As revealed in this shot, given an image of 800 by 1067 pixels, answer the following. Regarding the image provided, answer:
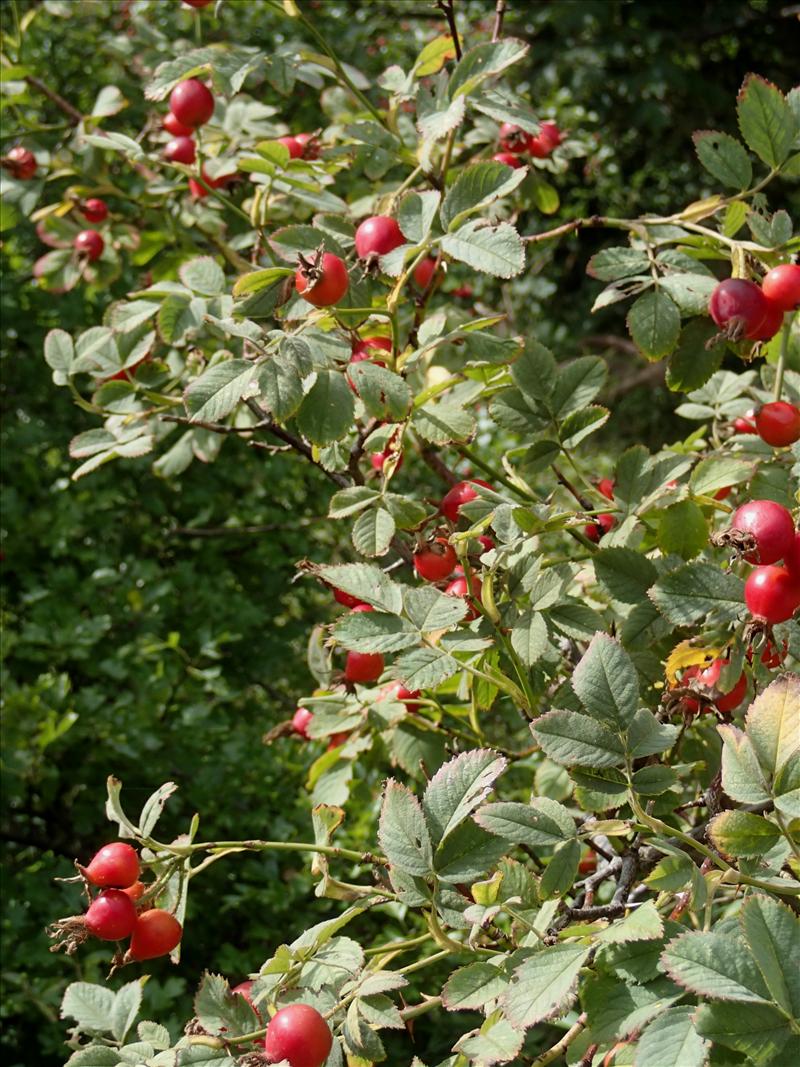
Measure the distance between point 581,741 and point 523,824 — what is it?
67mm

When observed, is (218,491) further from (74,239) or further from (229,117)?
(229,117)

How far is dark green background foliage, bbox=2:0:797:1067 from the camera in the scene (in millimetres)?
1776

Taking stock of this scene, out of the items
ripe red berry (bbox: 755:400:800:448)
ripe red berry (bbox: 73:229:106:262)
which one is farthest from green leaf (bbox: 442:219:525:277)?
ripe red berry (bbox: 73:229:106:262)

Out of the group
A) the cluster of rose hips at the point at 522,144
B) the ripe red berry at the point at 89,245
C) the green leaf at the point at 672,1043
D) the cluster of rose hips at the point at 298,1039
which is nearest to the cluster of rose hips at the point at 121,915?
the cluster of rose hips at the point at 298,1039

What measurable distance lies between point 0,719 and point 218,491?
838 mm

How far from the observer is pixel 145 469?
7.95 ft

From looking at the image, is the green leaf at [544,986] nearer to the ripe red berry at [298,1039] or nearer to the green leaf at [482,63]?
the ripe red berry at [298,1039]

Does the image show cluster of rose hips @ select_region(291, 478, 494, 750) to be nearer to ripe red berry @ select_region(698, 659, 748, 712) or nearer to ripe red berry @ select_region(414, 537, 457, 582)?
ripe red berry @ select_region(414, 537, 457, 582)

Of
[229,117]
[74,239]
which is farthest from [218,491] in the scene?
[229,117]

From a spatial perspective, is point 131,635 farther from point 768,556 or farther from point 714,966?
point 714,966

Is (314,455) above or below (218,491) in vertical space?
above

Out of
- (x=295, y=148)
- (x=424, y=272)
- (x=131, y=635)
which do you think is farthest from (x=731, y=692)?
(x=131, y=635)

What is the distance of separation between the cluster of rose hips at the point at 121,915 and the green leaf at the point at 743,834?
44 cm

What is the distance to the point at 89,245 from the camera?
1.74 metres
